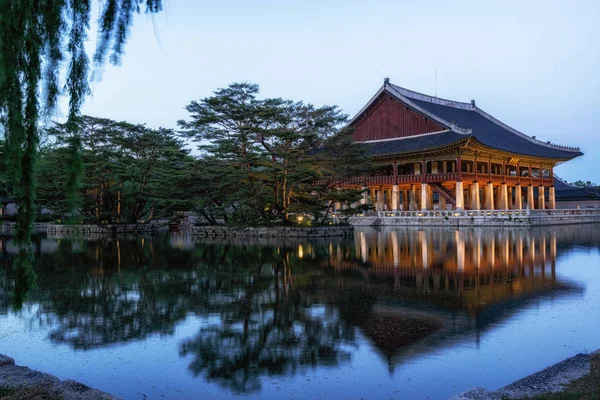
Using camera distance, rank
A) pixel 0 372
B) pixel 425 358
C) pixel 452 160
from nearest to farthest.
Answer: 1. pixel 0 372
2. pixel 425 358
3. pixel 452 160

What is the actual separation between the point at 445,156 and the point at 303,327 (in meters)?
41.1

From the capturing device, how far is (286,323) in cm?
824

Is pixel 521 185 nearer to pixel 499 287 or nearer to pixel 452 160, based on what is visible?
pixel 452 160

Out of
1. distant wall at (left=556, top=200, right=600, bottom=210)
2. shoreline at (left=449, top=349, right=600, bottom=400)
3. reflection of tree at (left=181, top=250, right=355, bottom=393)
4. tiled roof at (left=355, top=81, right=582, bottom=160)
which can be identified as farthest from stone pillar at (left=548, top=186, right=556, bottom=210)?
shoreline at (left=449, top=349, right=600, bottom=400)

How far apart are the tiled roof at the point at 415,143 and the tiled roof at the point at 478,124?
1.89 ft

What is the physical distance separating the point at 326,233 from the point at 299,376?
2496cm

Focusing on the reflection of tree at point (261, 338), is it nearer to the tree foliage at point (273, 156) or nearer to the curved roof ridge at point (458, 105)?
the tree foliage at point (273, 156)

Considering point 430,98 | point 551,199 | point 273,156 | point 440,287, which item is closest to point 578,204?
point 551,199

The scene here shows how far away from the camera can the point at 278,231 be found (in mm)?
30766

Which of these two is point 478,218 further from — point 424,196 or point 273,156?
point 273,156

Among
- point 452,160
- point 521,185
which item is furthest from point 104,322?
point 521,185

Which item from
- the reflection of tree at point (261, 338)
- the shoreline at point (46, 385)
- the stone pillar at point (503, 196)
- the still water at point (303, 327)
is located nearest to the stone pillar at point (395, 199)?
the stone pillar at point (503, 196)

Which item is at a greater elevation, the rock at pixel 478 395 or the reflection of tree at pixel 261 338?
the rock at pixel 478 395

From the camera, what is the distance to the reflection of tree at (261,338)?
19.8 feet
